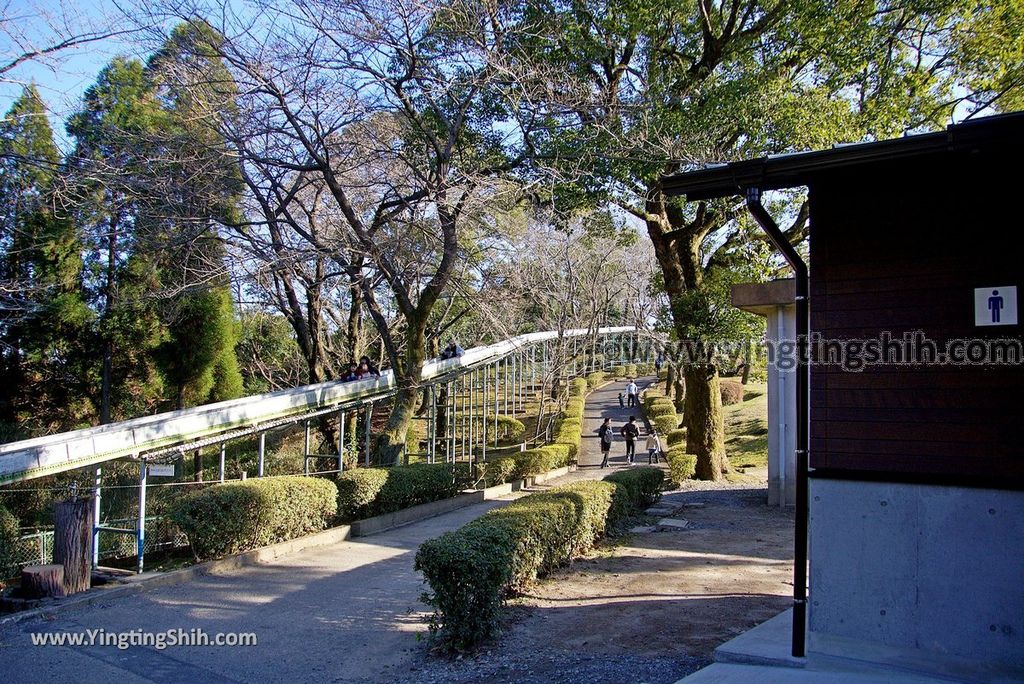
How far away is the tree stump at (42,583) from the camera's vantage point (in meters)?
8.22

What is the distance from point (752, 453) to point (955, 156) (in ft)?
71.0

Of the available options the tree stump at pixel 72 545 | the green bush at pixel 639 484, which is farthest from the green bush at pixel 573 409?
the tree stump at pixel 72 545

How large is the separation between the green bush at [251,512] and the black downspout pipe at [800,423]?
736cm

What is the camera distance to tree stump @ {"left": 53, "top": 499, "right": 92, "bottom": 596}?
27.7 feet

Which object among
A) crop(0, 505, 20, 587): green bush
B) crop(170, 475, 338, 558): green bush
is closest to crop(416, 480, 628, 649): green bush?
crop(170, 475, 338, 558): green bush

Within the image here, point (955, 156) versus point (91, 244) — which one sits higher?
point (91, 244)

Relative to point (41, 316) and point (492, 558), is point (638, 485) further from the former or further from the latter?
point (41, 316)

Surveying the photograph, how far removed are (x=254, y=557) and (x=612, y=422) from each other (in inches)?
918

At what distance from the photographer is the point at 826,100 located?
13711mm

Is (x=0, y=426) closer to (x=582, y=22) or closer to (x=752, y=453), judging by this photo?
(x=582, y=22)

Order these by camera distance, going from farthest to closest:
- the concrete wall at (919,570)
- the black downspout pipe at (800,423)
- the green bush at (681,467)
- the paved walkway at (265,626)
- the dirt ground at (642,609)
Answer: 1. the green bush at (681,467)
2. the paved walkway at (265,626)
3. the dirt ground at (642,609)
4. the black downspout pipe at (800,423)
5. the concrete wall at (919,570)

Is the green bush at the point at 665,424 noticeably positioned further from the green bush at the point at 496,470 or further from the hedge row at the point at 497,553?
the hedge row at the point at 497,553

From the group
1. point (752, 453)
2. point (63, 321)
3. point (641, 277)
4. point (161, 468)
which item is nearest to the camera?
point (161, 468)

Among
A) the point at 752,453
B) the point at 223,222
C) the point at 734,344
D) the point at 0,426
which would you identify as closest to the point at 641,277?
the point at 752,453
